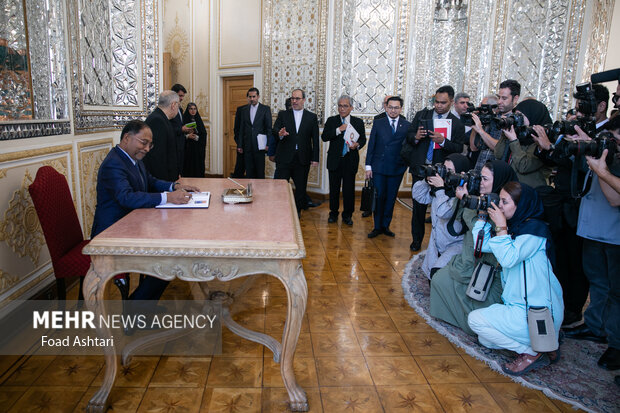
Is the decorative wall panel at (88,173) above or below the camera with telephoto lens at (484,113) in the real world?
below

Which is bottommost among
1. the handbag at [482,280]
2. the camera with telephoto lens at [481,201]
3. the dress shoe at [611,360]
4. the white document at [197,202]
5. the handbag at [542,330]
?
the dress shoe at [611,360]

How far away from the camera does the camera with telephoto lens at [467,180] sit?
2.74 metres

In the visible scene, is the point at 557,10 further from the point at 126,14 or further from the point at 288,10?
the point at 126,14

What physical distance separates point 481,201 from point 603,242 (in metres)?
0.78

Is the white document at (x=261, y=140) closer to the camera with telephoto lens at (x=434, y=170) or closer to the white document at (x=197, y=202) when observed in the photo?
the camera with telephoto lens at (x=434, y=170)

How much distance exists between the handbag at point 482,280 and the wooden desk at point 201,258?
1282mm

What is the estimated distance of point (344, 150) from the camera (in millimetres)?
5406

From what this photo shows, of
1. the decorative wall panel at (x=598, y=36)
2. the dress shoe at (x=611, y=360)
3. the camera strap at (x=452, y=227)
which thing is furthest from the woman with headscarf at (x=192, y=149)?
the decorative wall panel at (x=598, y=36)

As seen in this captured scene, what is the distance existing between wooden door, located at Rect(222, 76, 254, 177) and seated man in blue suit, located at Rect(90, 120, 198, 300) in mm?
5676

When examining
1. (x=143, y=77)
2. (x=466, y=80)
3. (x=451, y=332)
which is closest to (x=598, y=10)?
(x=466, y=80)

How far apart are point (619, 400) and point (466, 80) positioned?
5.62 metres

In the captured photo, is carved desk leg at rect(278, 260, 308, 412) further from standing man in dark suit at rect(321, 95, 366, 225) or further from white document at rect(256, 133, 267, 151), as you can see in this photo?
white document at rect(256, 133, 267, 151)

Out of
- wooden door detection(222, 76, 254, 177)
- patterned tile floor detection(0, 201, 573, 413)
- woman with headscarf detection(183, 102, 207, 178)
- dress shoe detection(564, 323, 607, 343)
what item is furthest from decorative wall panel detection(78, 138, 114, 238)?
wooden door detection(222, 76, 254, 177)

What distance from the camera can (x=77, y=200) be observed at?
350cm
